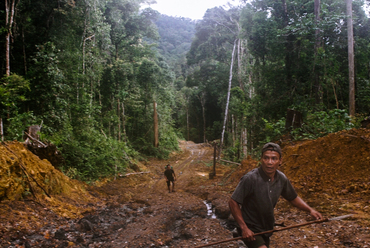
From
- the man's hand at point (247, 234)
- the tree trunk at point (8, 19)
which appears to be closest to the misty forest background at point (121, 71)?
the tree trunk at point (8, 19)

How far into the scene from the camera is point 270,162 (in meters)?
2.75

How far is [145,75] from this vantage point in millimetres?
24266

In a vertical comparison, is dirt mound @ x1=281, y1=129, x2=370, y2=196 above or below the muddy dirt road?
above

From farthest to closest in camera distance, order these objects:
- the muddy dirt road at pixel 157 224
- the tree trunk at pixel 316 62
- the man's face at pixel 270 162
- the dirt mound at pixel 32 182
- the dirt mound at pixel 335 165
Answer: the tree trunk at pixel 316 62 < the dirt mound at pixel 335 165 < the dirt mound at pixel 32 182 < the muddy dirt road at pixel 157 224 < the man's face at pixel 270 162

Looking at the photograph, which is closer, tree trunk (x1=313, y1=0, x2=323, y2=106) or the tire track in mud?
tree trunk (x1=313, y1=0, x2=323, y2=106)

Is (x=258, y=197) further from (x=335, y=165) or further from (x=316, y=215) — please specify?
(x=335, y=165)

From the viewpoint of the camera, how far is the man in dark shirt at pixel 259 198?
9.00ft

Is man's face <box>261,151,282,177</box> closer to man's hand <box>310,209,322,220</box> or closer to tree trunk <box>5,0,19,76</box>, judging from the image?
man's hand <box>310,209,322,220</box>

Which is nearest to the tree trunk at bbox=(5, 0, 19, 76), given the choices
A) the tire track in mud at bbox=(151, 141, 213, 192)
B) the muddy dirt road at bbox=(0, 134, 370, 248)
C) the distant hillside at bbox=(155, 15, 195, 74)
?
the muddy dirt road at bbox=(0, 134, 370, 248)

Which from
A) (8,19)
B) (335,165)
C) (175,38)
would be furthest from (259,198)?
(175,38)

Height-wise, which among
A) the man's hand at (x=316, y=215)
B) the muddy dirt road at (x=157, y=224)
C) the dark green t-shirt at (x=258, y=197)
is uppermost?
the dark green t-shirt at (x=258, y=197)

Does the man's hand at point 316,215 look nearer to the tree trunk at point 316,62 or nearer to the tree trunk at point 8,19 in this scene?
the tree trunk at point 8,19

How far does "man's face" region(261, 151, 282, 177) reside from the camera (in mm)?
2750

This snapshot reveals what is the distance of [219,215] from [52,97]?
9.32m
